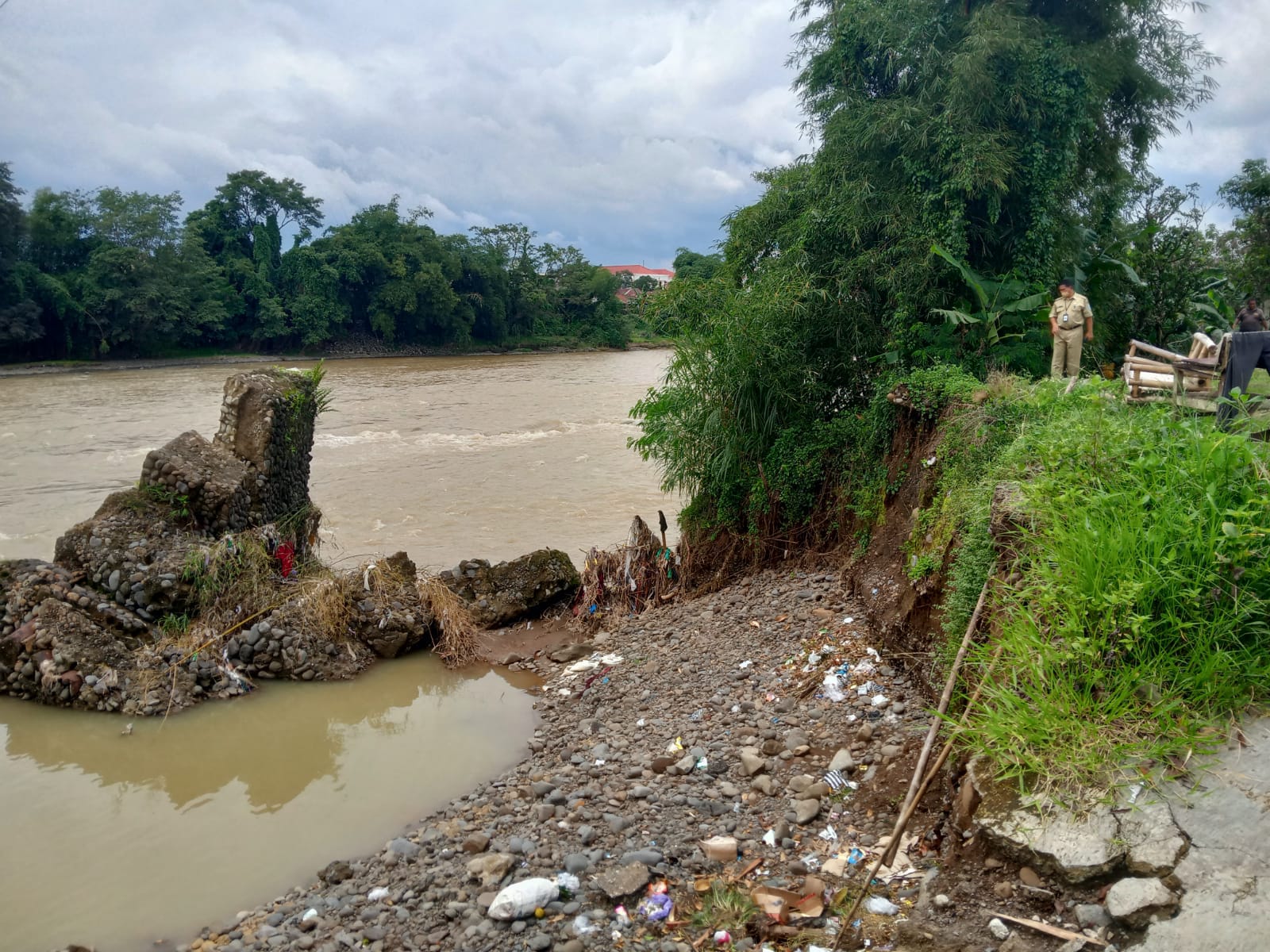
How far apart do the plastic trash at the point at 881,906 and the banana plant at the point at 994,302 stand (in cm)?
700

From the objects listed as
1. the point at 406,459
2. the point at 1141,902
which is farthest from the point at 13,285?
the point at 1141,902

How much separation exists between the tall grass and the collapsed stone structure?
611cm

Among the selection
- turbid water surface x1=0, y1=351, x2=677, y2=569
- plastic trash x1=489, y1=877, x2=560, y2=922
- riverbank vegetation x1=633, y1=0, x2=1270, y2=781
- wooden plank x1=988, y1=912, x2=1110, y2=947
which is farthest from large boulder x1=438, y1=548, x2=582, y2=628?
wooden plank x1=988, y1=912, x2=1110, y2=947

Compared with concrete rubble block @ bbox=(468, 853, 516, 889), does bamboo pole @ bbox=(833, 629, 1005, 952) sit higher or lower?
higher

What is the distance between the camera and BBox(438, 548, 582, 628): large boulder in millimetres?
9102

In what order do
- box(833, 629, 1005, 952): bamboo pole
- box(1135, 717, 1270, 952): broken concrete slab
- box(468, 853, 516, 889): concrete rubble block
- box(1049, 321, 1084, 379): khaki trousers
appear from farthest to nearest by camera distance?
box(1049, 321, 1084, 379): khaki trousers
box(468, 853, 516, 889): concrete rubble block
box(833, 629, 1005, 952): bamboo pole
box(1135, 717, 1270, 952): broken concrete slab

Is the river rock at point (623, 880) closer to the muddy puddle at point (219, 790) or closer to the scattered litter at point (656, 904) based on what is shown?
the scattered litter at point (656, 904)

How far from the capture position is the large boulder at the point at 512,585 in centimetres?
910

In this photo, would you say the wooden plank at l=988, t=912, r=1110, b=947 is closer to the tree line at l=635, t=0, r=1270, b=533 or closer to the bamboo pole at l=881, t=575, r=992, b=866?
the bamboo pole at l=881, t=575, r=992, b=866

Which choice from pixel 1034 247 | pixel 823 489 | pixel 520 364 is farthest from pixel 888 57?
pixel 520 364

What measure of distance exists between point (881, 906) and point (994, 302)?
788 cm

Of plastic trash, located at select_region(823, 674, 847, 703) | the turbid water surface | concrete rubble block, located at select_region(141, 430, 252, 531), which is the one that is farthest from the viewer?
the turbid water surface

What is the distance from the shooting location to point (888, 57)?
33.1 ft

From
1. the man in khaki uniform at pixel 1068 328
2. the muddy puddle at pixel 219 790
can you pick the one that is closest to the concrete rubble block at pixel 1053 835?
the muddy puddle at pixel 219 790
